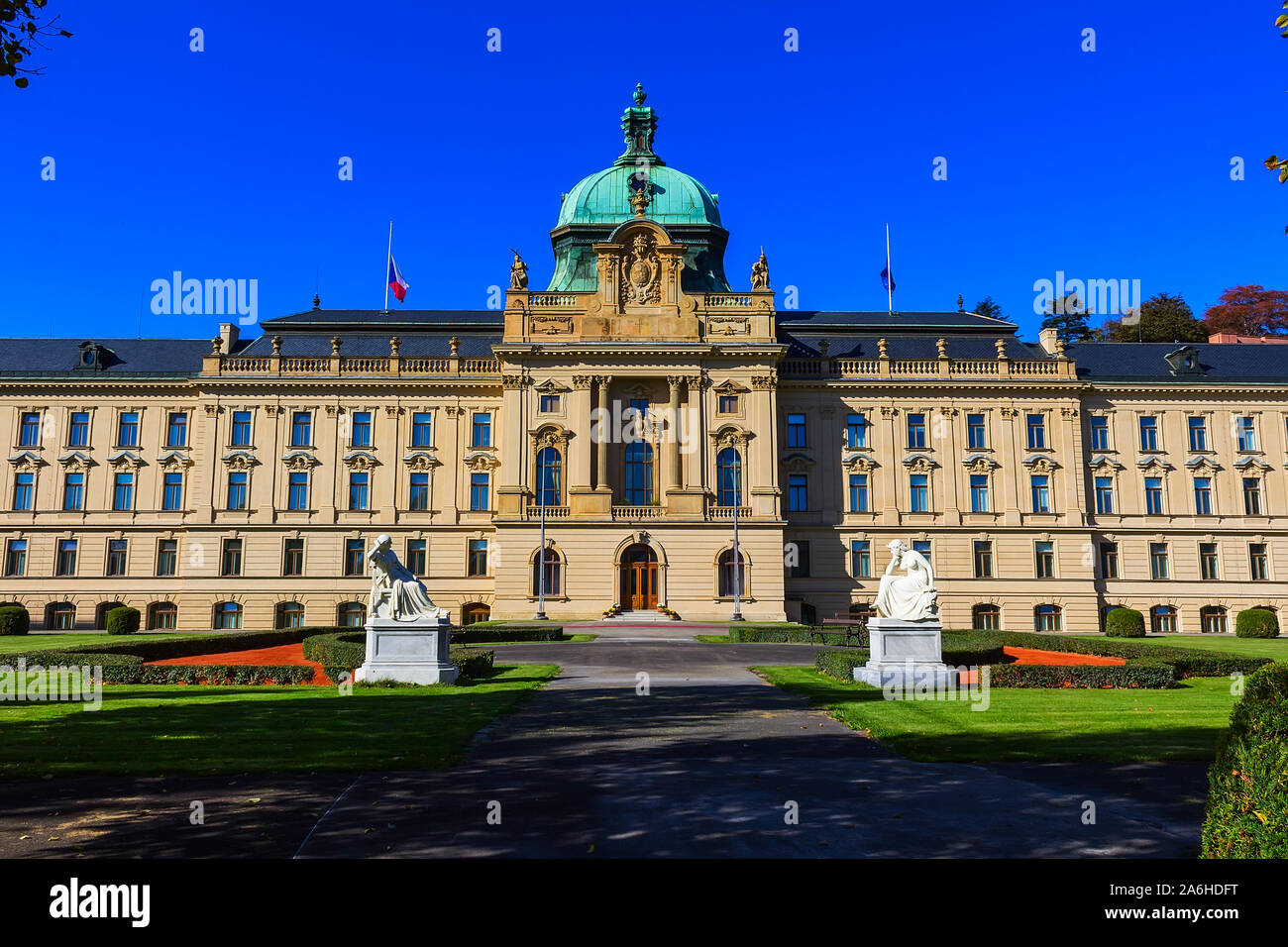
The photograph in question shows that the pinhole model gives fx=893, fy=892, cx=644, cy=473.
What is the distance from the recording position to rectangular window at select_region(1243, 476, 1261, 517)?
2210 inches

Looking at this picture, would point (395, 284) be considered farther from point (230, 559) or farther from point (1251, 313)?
point (1251, 313)

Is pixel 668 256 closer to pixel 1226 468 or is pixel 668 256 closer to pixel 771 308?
pixel 771 308

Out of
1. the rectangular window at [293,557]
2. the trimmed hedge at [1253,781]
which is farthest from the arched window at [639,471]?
the trimmed hedge at [1253,781]

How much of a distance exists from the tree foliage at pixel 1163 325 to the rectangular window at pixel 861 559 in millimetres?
40880

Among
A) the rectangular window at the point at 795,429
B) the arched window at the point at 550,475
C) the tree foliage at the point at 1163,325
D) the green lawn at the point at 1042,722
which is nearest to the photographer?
the green lawn at the point at 1042,722

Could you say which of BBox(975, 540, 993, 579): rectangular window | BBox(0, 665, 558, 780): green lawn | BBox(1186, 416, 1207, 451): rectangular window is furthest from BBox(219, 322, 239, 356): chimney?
BBox(1186, 416, 1207, 451): rectangular window

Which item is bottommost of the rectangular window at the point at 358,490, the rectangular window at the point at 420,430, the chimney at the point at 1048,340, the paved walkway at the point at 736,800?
the paved walkway at the point at 736,800

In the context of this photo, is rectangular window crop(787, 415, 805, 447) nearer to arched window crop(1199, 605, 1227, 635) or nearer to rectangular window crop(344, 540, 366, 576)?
arched window crop(1199, 605, 1227, 635)

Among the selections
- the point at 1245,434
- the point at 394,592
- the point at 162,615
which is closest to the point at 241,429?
the point at 162,615

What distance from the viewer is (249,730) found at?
13453mm

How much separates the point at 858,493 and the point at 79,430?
49.3 meters

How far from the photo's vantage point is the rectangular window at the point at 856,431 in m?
56.5

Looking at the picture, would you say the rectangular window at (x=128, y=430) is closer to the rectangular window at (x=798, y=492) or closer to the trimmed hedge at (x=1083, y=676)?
the rectangular window at (x=798, y=492)

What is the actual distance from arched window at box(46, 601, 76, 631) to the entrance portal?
33650 mm
